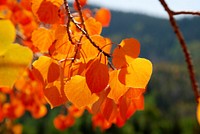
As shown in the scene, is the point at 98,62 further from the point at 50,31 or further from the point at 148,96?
the point at 148,96

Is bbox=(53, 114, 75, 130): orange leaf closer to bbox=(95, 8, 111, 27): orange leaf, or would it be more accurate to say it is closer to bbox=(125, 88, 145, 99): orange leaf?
bbox=(95, 8, 111, 27): orange leaf

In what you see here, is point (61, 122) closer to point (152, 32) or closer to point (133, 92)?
point (133, 92)

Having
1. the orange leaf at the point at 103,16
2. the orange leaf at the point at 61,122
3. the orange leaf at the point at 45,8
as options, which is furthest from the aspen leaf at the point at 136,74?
the orange leaf at the point at 61,122

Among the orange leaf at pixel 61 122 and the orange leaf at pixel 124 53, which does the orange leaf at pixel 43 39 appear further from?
the orange leaf at pixel 61 122

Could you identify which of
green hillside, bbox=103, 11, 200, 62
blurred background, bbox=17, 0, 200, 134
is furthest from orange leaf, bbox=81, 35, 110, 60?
green hillside, bbox=103, 11, 200, 62

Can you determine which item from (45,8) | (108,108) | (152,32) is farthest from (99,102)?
(152,32)

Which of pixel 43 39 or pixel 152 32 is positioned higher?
pixel 152 32
